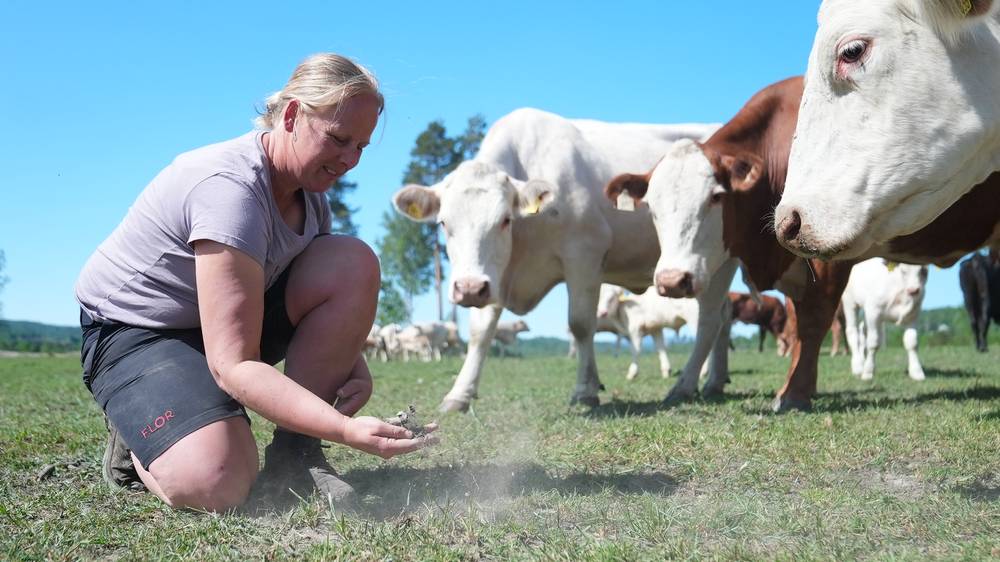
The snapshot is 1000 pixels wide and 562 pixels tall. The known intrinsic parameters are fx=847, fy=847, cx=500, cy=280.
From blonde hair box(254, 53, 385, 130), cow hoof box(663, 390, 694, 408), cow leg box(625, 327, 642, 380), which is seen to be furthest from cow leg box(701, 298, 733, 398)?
blonde hair box(254, 53, 385, 130)

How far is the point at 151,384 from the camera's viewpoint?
2822 mm

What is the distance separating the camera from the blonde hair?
2.77 meters

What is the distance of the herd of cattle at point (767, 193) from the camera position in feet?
8.80

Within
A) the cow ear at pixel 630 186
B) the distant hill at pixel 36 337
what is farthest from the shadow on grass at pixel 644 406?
the distant hill at pixel 36 337

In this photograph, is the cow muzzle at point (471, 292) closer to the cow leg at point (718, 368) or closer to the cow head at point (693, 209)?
the cow head at point (693, 209)

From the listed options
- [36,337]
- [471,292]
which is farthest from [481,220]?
[36,337]

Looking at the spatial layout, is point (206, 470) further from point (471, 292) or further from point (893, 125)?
point (471, 292)

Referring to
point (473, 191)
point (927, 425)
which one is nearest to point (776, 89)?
point (473, 191)

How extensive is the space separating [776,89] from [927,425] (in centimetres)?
280

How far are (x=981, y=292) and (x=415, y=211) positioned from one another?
50.0ft

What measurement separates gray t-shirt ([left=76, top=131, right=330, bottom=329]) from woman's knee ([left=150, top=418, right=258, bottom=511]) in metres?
0.51

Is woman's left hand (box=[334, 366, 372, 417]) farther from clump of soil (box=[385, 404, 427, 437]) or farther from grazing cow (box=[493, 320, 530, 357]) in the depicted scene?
grazing cow (box=[493, 320, 530, 357])

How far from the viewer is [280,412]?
8.11 ft

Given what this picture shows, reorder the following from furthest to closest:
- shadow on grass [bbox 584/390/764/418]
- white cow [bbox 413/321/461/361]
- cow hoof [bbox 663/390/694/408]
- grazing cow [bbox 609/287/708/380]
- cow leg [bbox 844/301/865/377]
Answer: white cow [bbox 413/321/461/361] → grazing cow [bbox 609/287/708/380] → cow leg [bbox 844/301/865/377] → cow hoof [bbox 663/390/694/408] → shadow on grass [bbox 584/390/764/418]
